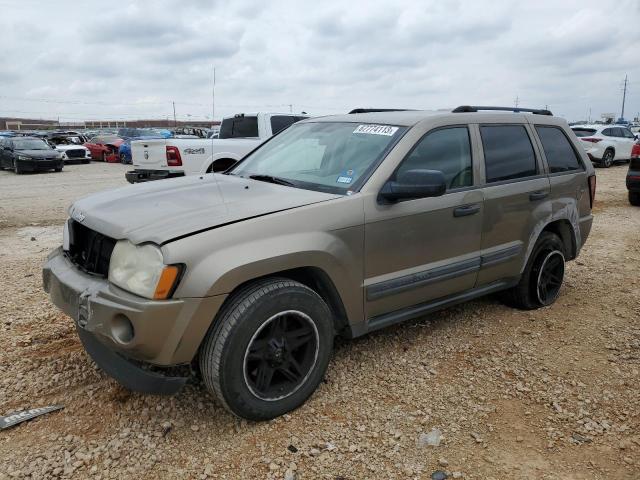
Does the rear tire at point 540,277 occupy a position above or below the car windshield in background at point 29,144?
below

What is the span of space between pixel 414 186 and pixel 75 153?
2549cm

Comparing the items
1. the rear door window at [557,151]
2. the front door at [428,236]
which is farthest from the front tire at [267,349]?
the rear door window at [557,151]

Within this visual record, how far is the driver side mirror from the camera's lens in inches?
121

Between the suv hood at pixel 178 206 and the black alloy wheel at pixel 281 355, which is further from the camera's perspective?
the black alloy wheel at pixel 281 355

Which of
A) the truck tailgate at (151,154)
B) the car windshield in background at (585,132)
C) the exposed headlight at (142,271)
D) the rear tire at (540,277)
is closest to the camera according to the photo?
the exposed headlight at (142,271)

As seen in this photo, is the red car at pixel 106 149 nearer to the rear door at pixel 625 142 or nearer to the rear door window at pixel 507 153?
the rear door at pixel 625 142

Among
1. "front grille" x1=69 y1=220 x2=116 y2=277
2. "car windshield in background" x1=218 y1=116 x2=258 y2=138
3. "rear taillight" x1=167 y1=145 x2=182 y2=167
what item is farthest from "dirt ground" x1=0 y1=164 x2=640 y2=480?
"car windshield in background" x1=218 y1=116 x2=258 y2=138

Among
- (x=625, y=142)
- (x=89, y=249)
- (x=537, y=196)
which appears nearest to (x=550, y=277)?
(x=537, y=196)

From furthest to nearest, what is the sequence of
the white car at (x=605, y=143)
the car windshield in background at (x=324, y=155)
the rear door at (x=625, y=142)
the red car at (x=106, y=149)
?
the red car at (x=106, y=149) → the rear door at (x=625, y=142) → the white car at (x=605, y=143) → the car windshield in background at (x=324, y=155)

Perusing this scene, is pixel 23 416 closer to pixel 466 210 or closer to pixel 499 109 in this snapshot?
pixel 466 210

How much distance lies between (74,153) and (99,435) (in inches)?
992

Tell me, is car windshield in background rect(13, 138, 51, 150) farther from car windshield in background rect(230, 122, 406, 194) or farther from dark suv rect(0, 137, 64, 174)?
car windshield in background rect(230, 122, 406, 194)

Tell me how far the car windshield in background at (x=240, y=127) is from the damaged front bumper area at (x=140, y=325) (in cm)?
813

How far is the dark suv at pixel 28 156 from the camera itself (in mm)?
19625
